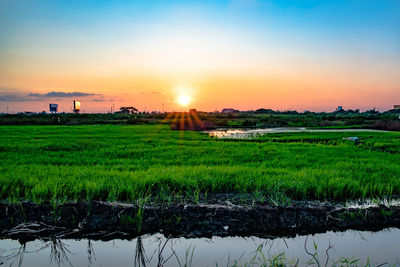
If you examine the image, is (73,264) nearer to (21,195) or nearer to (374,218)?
(21,195)

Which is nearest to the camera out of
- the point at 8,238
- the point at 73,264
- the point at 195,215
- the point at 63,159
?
the point at 73,264

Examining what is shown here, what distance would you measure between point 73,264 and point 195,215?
1762 mm

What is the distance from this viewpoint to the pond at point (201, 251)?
118 inches

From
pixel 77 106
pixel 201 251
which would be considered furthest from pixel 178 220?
pixel 77 106

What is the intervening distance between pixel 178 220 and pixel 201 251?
27.0 inches

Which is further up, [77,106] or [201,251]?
[77,106]

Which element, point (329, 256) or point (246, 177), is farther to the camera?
point (246, 177)

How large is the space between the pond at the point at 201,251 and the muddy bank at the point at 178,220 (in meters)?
0.16

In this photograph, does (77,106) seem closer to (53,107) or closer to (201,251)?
(53,107)

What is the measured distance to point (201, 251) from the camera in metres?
3.19

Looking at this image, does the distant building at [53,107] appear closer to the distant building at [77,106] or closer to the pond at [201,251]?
the distant building at [77,106]

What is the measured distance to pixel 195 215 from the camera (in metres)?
3.84

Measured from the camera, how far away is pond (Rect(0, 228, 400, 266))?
9.81 feet

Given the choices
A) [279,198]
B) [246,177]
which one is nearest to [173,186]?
[246,177]
